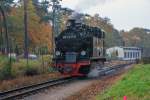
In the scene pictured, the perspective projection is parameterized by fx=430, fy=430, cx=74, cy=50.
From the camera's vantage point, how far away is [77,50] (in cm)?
3188

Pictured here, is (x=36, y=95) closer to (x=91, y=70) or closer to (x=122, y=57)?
(x=91, y=70)

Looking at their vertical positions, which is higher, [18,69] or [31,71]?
[18,69]

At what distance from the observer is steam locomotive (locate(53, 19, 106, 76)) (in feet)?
101

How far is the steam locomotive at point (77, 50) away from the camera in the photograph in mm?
30814

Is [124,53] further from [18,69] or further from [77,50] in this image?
[18,69]

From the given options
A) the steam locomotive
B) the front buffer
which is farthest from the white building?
the front buffer

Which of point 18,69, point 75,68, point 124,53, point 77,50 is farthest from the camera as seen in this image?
point 124,53

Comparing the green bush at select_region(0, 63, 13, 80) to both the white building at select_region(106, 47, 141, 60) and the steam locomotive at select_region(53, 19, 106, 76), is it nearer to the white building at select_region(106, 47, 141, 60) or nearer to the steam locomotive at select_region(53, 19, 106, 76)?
the steam locomotive at select_region(53, 19, 106, 76)

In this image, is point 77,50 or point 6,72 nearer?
point 6,72

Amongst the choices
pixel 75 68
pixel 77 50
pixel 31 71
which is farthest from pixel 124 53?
pixel 75 68

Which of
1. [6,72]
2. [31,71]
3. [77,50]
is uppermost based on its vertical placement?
[77,50]

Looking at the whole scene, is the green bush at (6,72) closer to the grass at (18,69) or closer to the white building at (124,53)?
the grass at (18,69)

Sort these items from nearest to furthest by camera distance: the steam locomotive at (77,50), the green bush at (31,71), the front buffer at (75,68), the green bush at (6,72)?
the green bush at (6,72) < the front buffer at (75,68) < the steam locomotive at (77,50) < the green bush at (31,71)

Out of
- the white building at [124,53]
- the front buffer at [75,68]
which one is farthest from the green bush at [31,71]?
the white building at [124,53]
